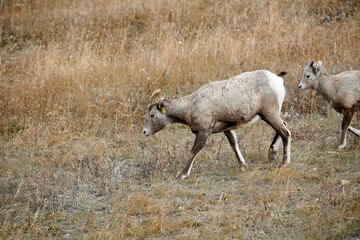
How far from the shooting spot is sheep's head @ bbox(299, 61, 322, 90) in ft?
28.2

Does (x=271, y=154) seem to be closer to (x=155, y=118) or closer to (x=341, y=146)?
(x=341, y=146)

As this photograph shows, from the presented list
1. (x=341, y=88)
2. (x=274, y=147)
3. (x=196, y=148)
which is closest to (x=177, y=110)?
(x=196, y=148)

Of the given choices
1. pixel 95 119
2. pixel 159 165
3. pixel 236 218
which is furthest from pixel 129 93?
pixel 236 218

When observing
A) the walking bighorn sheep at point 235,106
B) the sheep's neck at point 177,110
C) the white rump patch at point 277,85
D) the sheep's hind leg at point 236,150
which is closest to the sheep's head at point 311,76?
the walking bighorn sheep at point 235,106

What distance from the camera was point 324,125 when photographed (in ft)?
29.7

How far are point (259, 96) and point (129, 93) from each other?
13.6 ft

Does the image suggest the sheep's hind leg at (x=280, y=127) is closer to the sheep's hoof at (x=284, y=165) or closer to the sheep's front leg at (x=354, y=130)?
the sheep's hoof at (x=284, y=165)

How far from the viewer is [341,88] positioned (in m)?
8.09

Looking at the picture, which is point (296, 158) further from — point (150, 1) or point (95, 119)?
point (150, 1)

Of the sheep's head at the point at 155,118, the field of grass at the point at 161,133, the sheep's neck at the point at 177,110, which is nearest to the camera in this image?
the field of grass at the point at 161,133

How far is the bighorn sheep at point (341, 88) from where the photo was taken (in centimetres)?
791

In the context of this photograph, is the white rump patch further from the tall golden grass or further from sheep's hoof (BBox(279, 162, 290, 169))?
the tall golden grass

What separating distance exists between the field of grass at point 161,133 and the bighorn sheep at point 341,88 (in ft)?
1.68

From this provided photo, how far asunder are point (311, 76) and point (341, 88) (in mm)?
738
